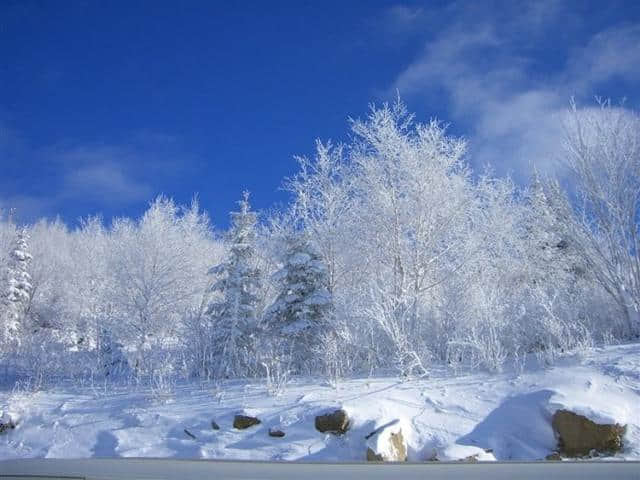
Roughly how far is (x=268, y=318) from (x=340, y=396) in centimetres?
573

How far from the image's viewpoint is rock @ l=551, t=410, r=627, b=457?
4824 mm

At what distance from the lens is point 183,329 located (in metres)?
13.6

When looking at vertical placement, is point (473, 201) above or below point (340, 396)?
above

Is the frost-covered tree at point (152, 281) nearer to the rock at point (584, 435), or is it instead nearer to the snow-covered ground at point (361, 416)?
the snow-covered ground at point (361, 416)

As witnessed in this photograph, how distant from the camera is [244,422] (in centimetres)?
575

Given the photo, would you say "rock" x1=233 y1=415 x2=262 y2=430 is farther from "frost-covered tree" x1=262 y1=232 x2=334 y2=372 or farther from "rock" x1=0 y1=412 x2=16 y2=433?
"frost-covered tree" x1=262 y1=232 x2=334 y2=372

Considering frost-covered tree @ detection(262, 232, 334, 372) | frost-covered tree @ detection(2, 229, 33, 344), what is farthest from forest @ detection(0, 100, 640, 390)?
frost-covered tree @ detection(2, 229, 33, 344)

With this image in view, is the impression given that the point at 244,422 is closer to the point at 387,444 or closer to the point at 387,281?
the point at 387,444

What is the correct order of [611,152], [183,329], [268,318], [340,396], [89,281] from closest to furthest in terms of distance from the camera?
[340,396], [611,152], [268,318], [183,329], [89,281]

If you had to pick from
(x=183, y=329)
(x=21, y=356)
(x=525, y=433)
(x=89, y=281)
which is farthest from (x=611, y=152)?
(x=89, y=281)

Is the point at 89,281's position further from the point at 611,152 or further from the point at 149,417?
the point at 611,152

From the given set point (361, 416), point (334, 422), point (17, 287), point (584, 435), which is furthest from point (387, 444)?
point (17, 287)

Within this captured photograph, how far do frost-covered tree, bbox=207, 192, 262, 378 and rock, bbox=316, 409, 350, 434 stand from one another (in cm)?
528

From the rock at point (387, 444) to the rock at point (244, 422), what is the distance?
1539mm
